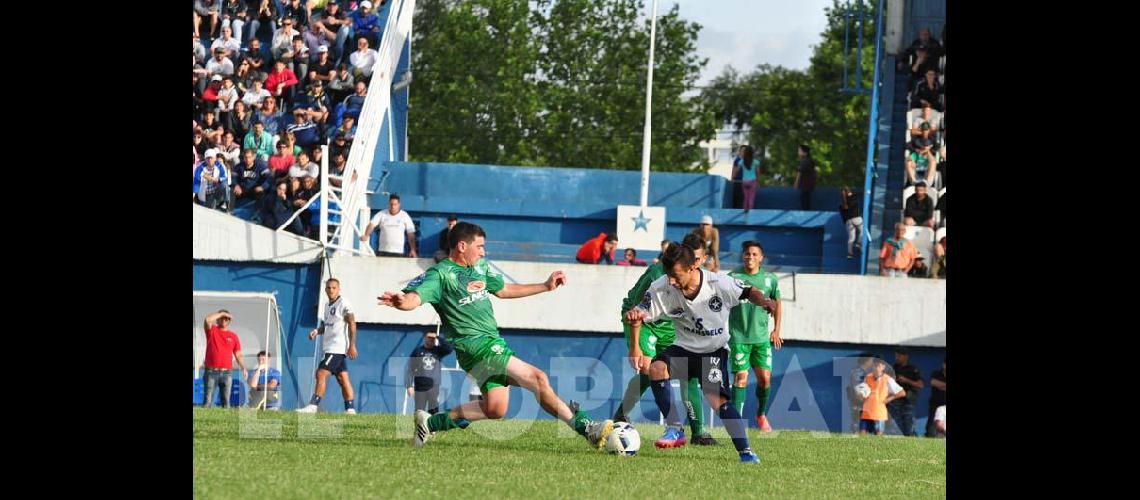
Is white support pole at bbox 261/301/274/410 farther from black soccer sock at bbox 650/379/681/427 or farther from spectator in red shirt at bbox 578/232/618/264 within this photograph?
black soccer sock at bbox 650/379/681/427

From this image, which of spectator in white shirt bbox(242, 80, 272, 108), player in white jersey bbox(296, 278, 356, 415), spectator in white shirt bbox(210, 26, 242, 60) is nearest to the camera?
player in white jersey bbox(296, 278, 356, 415)

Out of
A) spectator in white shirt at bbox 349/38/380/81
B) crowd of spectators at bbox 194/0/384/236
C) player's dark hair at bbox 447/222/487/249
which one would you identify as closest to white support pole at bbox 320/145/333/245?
crowd of spectators at bbox 194/0/384/236

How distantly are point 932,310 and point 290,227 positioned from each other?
11079mm

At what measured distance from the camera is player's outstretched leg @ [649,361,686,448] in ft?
44.0

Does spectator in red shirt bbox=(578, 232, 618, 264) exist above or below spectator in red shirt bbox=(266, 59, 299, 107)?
below

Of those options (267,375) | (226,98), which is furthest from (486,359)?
(226,98)

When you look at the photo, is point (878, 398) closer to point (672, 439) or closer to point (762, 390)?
point (762, 390)

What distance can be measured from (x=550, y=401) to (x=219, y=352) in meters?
11.2

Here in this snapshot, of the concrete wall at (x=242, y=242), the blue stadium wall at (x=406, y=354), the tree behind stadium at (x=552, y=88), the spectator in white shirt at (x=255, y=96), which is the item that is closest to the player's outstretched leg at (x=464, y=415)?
the blue stadium wall at (x=406, y=354)

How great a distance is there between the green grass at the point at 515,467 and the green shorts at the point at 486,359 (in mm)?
590

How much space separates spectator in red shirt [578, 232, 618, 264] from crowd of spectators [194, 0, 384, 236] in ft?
15.6

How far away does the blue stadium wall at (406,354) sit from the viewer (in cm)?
2427
